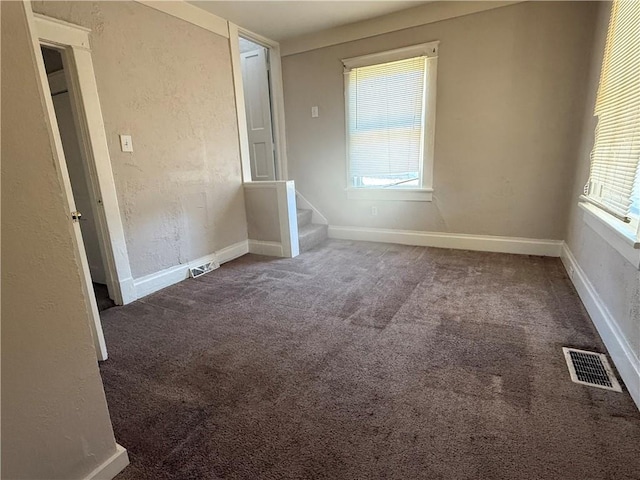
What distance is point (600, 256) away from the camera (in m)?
2.16

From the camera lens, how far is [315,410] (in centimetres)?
149

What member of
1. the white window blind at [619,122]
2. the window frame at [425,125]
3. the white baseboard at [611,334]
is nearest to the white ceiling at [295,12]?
the window frame at [425,125]

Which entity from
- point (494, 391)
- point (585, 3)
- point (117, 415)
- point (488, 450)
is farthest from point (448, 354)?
point (585, 3)

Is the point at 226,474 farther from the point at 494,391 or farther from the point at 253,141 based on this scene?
the point at 253,141

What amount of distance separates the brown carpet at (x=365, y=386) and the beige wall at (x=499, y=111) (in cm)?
102

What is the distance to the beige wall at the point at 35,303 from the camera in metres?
0.88

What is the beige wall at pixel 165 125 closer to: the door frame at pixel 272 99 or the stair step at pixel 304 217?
the door frame at pixel 272 99

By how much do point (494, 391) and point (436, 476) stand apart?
23.4 inches

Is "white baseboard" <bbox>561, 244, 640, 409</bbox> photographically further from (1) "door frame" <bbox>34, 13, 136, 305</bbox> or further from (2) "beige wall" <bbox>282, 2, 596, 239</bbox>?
(1) "door frame" <bbox>34, 13, 136, 305</bbox>

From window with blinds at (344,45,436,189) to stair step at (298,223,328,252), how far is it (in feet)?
2.76

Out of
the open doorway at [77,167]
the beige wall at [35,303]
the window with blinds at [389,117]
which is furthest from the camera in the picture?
the window with blinds at [389,117]

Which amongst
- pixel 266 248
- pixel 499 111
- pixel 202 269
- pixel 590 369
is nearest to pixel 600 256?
pixel 590 369

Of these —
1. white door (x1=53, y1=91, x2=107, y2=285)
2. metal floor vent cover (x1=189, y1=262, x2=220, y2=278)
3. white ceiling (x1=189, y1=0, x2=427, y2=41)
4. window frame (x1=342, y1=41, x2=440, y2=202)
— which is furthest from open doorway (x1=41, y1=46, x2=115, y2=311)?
window frame (x1=342, y1=41, x2=440, y2=202)

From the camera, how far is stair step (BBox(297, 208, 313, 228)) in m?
4.50
